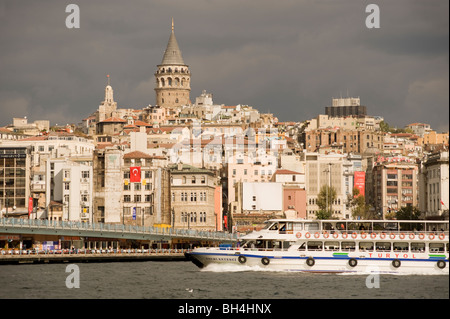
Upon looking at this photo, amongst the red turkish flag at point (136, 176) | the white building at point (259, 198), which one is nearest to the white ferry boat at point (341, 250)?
the red turkish flag at point (136, 176)

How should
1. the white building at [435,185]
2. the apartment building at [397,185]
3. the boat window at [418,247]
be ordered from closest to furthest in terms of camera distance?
1. the boat window at [418,247]
2. the white building at [435,185]
3. the apartment building at [397,185]

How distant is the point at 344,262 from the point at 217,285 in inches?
435

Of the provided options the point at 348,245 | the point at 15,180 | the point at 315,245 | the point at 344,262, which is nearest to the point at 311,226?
the point at 315,245

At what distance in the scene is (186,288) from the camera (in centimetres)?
6938

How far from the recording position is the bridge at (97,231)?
343 feet

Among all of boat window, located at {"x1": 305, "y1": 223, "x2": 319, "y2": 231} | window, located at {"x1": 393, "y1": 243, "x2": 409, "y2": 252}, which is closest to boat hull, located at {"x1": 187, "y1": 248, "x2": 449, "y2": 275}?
window, located at {"x1": 393, "y1": 243, "x2": 409, "y2": 252}

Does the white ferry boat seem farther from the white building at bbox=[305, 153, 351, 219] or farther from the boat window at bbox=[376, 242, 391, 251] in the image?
the white building at bbox=[305, 153, 351, 219]

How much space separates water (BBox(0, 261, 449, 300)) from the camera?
64.8 meters

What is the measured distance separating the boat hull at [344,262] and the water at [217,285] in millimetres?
947

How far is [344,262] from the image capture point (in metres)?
77.2

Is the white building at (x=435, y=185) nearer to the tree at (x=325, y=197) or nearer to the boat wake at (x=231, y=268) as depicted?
the tree at (x=325, y=197)

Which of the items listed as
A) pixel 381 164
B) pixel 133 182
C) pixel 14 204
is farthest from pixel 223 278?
pixel 381 164

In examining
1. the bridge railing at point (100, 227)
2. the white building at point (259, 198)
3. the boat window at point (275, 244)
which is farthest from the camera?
the white building at point (259, 198)
